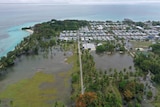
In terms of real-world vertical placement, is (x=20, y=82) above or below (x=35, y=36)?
below

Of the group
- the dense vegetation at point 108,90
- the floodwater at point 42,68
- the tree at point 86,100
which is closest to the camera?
the tree at point 86,100

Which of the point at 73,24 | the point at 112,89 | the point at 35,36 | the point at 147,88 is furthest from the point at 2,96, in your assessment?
the point at 73,24

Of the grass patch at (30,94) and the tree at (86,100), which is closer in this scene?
the tree at (86,100)

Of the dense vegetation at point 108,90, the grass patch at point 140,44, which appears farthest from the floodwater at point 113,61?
the grass patch at point 140,44

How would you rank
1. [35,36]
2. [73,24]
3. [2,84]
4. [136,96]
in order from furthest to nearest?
[73,24] → [35,36] → [2,84] → [136,96]

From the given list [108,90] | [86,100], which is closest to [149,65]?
[108,90]

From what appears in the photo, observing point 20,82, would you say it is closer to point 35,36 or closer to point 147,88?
point 147,88

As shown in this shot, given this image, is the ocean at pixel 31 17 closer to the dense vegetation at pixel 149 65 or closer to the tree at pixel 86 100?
the tree at pixel 86 100
